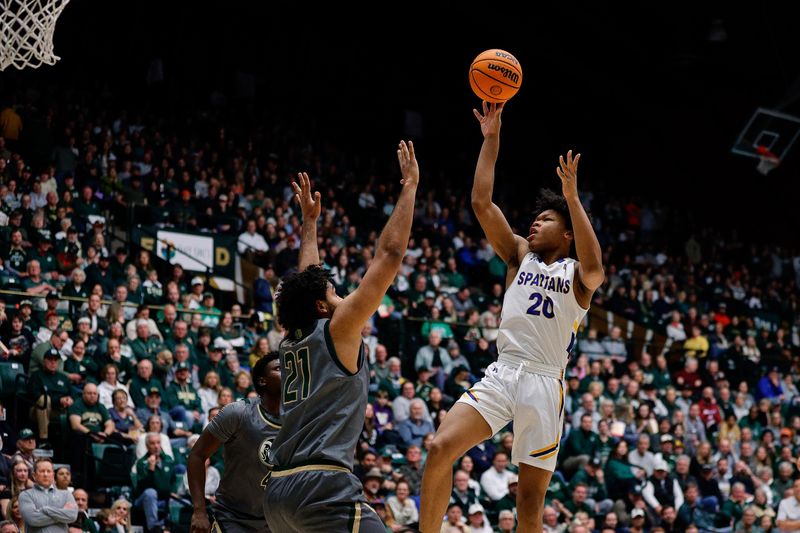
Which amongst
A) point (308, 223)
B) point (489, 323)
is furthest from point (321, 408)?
point (489, 323)

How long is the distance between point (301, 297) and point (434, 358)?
37.5 feet

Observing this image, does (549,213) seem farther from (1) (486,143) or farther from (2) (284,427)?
(2) (284,427)

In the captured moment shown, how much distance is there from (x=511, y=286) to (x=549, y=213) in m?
0.55

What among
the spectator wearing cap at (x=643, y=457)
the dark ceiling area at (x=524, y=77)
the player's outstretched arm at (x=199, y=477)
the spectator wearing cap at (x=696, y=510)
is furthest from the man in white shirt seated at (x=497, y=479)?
the dark ceiling area at (x=524, y=77)

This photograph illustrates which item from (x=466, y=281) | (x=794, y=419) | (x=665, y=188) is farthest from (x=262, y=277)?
(x=665, y=188)

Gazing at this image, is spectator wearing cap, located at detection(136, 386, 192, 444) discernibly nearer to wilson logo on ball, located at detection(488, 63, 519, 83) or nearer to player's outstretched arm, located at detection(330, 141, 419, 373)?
wilson logo on ball, located at detection(488, 63, 519, 83)

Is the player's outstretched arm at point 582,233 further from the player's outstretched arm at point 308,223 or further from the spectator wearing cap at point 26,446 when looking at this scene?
the spectator wearing cap at point 26,446

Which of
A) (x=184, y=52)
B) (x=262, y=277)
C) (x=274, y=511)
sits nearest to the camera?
(x=274, y=511)

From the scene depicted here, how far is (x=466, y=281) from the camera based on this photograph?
71.6 ft

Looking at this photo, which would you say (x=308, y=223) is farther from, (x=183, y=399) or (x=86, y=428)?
(x=183, y=399)

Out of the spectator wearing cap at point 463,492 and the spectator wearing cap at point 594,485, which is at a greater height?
the spectator wearing cap at point 594,485

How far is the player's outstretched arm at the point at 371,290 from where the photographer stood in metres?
5.16

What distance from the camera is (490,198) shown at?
7.03 metres

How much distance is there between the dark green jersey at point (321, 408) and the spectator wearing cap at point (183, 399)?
25.7 ft
